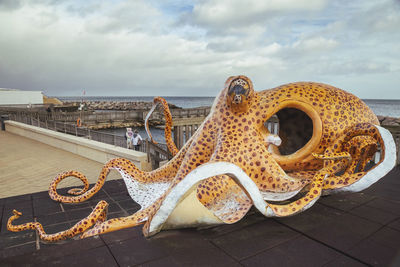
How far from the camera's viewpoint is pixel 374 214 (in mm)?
3109

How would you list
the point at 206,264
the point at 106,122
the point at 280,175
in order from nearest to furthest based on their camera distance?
the point at 206,264, the point at 280,175, the point at 106,122

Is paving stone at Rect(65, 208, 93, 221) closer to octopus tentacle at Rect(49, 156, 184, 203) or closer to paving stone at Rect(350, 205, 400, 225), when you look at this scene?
octopus tentacle at Rect(49, 156, 184, 203)

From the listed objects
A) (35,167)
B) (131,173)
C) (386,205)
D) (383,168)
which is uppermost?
(383,168)

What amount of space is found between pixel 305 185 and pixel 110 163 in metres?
2.79

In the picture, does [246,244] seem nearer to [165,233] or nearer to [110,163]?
[165,233]

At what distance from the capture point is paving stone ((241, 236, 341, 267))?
217 cm

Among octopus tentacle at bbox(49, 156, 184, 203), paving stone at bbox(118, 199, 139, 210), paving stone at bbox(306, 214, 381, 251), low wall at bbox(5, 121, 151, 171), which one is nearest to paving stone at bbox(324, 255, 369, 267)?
paving stone at bbox(306, 214, 381, 251)

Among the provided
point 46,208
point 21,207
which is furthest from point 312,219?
point 21,207

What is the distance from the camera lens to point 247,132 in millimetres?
3045

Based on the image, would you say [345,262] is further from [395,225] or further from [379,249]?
[395,225]

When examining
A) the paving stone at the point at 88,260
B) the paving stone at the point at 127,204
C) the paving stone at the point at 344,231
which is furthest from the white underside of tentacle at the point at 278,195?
the paving stone at the point at 127,204

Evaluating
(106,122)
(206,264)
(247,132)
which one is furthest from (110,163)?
(106,122)

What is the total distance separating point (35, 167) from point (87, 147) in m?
1.75

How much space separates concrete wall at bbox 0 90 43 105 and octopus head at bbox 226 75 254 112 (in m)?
52.4
